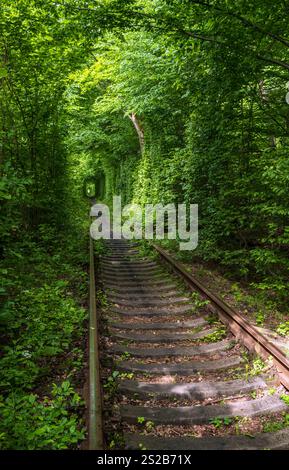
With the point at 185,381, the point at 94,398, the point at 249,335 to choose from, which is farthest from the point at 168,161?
the point at 94,398

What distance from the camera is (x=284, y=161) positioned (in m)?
6.21

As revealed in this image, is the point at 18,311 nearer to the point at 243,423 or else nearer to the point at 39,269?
the point at 39,269

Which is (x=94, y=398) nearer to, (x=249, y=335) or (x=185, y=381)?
(x=185, y=381)

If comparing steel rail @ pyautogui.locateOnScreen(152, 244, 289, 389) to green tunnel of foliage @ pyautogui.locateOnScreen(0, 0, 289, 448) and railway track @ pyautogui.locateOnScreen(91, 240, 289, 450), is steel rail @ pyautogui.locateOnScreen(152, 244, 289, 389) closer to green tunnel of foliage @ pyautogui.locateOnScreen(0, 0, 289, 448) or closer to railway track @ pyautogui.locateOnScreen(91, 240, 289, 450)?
railway track @ pyautogui.locateOnScreen(91, 240, 289, 450)

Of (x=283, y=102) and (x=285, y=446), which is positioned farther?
(x=283, y=102)

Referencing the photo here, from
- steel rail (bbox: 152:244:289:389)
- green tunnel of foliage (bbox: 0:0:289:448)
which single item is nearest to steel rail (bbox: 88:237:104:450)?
green tunnel of foliage (bbox: 0:0:289:448)

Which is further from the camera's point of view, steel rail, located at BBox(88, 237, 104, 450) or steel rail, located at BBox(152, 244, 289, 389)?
steel rail, located at BBox(152, 244, 289, 389)

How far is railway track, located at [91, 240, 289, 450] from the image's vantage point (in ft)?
11.5

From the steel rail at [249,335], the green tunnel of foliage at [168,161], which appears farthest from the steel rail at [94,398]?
the steel rail at [249,335]

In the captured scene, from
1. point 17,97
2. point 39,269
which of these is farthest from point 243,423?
point 17,97

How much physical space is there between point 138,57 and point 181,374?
1157 centimetres

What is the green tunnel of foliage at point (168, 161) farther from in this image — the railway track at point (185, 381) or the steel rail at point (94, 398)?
the railway track at point (185, 381)

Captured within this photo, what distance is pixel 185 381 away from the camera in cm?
448

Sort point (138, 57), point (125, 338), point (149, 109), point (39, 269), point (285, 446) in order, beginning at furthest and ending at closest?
point (149, 109) < point (138, 57) < point (39, 269) < point (125, 338) < point (285, 446)
